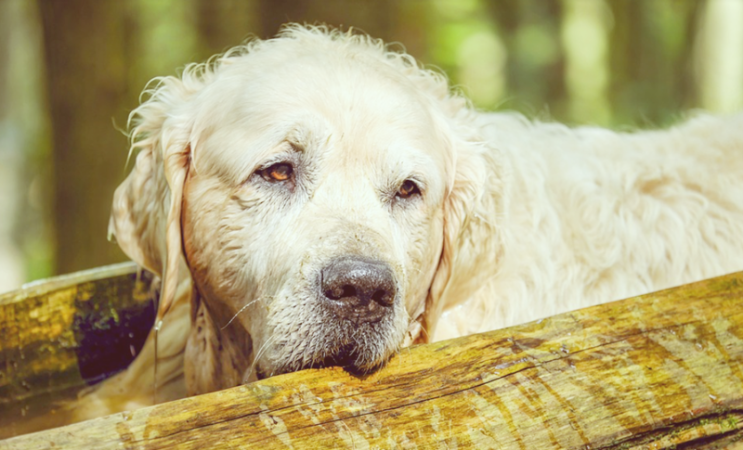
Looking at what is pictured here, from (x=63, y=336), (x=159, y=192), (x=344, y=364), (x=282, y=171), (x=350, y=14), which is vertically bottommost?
(x=63, y=336)

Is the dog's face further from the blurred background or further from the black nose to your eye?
the blurred background

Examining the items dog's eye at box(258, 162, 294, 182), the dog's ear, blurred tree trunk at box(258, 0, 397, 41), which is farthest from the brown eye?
blurred tree trunk at box(258, 0, 397, 41)

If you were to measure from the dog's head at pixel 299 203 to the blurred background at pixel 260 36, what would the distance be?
6.27 feet

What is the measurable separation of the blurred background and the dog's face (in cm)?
209

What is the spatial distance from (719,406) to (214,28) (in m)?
8.44

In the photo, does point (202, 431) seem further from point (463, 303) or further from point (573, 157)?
point (573, 157)

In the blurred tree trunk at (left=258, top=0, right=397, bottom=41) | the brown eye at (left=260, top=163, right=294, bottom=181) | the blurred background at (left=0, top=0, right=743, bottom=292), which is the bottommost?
the blurred background at (left=0, top=0, right=743, bottom=292)

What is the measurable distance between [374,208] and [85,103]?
15.4 ft

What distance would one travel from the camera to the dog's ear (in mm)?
2967

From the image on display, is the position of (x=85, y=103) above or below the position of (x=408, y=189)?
below

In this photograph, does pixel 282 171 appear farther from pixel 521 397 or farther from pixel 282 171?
pixel 521 397

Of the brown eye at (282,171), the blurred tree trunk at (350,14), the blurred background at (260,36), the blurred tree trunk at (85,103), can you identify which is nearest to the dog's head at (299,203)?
the brown eye at (282,171)

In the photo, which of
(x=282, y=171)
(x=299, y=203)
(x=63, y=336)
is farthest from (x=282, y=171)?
(x=63, y=336)

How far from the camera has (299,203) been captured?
9.12 feet
